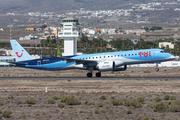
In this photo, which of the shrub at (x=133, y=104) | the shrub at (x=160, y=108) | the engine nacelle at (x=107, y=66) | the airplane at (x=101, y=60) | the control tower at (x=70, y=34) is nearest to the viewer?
the shrub at (x=160, y=108)

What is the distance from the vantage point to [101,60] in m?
50.6

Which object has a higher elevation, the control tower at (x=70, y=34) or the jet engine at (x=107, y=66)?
→ the control tower at (x=70, y=34)

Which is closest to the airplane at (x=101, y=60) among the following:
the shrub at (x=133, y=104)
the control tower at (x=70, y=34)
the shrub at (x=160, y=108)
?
the shrub at (x=133, y=104)

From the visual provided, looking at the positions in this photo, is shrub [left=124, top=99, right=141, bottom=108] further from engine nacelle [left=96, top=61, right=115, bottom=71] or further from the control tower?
the control tower

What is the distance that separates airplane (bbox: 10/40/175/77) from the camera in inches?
1930

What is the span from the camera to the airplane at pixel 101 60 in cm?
4903

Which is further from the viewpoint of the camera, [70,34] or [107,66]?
[70,34]

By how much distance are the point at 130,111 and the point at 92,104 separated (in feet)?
13.8

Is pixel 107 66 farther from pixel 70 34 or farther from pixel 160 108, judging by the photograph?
pixel 70 34

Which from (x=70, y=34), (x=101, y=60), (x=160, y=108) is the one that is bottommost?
(x=160, y=108)

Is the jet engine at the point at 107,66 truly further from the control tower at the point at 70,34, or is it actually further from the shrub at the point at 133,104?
the control tower at the point at 70,34

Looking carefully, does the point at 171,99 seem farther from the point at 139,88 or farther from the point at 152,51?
the point at 152,51

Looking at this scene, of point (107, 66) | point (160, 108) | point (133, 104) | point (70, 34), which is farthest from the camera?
point (70, 34)

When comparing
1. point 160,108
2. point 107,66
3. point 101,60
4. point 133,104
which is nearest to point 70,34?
point 101,60
